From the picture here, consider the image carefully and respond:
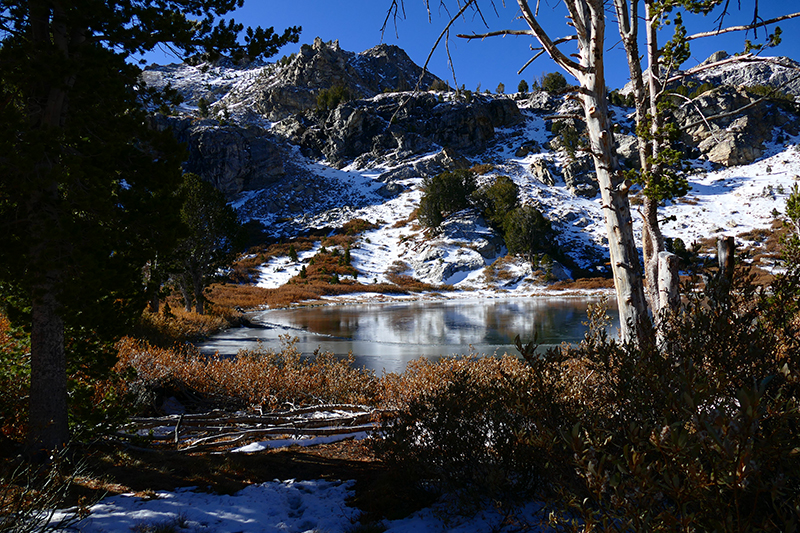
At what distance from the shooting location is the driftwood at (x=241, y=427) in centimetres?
434

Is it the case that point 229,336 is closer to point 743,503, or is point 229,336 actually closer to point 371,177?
point 743,503

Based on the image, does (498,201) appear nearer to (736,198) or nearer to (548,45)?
(736,198)

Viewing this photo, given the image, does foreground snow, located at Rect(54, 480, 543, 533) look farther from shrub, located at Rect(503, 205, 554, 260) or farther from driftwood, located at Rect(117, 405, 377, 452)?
shrub, located at Rect(503, 205, 554, 260)

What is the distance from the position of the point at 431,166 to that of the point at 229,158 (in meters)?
39.7

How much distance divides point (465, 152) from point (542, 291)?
53737 millimetres

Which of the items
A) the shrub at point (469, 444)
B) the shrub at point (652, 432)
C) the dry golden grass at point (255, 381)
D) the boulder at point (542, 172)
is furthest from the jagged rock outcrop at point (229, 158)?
the shrub at point (652, 432)

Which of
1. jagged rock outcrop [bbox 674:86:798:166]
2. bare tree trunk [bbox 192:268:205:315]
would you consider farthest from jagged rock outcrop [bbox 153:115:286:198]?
jagged rock outcrop [bbox 674:86:798:166]

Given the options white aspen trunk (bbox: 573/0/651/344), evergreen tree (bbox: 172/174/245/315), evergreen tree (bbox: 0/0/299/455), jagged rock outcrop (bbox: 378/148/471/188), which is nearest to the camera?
evergreen tree (bbox: 0/0/299/455)

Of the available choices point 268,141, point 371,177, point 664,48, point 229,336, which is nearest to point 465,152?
point 371,177

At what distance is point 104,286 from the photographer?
3.14 meters

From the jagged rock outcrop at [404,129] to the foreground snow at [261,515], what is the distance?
83.9 m

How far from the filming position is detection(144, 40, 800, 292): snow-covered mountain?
46875 millimetres

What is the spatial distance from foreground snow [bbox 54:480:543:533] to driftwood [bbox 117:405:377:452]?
4.34ft

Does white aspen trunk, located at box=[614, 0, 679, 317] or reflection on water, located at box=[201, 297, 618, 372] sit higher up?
white aspen trunk, located at box=[614, 0, 679, 317]
